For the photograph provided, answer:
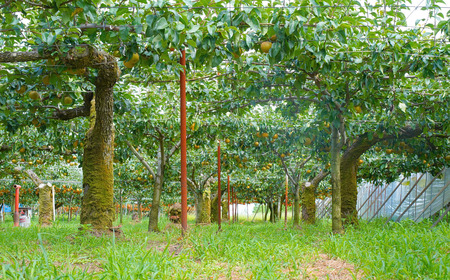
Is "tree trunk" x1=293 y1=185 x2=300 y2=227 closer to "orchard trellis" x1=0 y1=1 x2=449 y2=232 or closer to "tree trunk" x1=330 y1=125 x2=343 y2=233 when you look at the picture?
"orchard trellis" x1=0 y1=1 x2=449 y2=232

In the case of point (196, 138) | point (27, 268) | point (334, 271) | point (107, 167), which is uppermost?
point (196, 138)

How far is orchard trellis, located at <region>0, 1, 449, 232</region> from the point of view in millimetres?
3471

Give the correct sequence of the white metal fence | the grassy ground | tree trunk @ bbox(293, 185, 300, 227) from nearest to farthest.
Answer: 1. the grassy ground
2. tree trunk @ bbox(293, 185, 300, 227)
3. the white metal fence

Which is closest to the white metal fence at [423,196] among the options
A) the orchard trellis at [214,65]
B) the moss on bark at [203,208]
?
the orchard trellis at [214,65]

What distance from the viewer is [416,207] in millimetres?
12984

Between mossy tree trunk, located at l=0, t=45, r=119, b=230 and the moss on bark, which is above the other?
mossy tree trunk, located at l=0, t=45, r=119, b=230

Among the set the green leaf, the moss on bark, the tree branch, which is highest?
the green leaf

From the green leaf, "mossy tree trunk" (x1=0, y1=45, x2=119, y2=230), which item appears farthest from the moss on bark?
the green leaf

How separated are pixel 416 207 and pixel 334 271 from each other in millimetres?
11007

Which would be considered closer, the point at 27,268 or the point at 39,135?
the point at 27,268

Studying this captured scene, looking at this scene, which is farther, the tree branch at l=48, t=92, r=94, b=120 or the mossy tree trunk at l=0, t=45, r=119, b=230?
the tree branch at l=48, t=92, r=94, b=120

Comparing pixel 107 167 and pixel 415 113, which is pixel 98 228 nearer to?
pixel 107 167

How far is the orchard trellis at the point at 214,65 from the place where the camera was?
3471 millimetres

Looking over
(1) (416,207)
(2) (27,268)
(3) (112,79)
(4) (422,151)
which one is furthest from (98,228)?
(1) (416,207)
